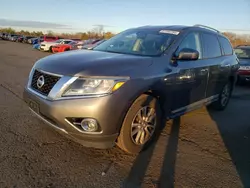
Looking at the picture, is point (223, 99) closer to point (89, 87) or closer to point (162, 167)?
point (162, 167)

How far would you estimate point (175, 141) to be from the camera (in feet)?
12.5

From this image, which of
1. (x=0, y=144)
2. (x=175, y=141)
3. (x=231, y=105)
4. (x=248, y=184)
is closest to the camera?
(x=248, y=184)

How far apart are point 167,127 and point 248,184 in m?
1.75

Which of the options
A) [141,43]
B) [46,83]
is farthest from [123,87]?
[141,43]

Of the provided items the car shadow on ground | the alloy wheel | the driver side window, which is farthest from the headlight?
the driver side window

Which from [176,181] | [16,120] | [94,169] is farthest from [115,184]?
[16,120]

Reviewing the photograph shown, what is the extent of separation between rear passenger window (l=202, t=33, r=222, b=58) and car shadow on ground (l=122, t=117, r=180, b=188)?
188 cm

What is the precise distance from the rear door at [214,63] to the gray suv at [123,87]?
214 mm

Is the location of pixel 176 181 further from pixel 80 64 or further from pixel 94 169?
pixel 80 64

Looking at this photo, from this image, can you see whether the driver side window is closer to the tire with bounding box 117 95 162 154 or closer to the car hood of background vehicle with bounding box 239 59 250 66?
the tire with bounding box 117 95 162 154

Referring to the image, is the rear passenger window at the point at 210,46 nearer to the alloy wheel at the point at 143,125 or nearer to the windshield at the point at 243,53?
the alloy wheel at the point at 143,125

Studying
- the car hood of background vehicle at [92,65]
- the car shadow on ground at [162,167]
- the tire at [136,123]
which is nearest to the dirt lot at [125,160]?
the car shadow on ground at [162,167]

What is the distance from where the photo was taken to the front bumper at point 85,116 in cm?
270

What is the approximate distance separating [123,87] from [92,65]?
1.52 feet
